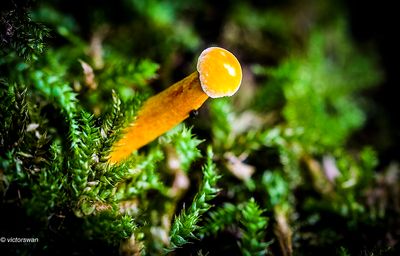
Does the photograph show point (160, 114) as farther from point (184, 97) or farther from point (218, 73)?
point (218, 73)

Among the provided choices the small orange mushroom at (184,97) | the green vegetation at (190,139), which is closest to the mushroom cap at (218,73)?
the small orange mushroom at (184,97)

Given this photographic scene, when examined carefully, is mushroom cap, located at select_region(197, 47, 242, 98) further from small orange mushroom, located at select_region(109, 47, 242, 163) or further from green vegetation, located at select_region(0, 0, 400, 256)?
green vegetation, located at select_region(0, 0, 400, 256)

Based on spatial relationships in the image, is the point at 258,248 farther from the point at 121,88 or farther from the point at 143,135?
the point at 121,88

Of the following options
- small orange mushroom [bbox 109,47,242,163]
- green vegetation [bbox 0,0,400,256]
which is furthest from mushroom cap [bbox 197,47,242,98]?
green vegetation [bbox 0,0,400,256]

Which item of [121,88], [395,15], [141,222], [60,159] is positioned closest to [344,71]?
[395,15]

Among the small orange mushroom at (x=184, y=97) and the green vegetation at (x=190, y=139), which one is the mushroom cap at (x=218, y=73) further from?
the green vegetation at (x=190, y=139)

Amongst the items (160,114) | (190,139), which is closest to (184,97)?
(160,114)

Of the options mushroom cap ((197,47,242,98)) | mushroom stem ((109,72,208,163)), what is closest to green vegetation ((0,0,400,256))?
mushroom stem ((109,72,208,163))
